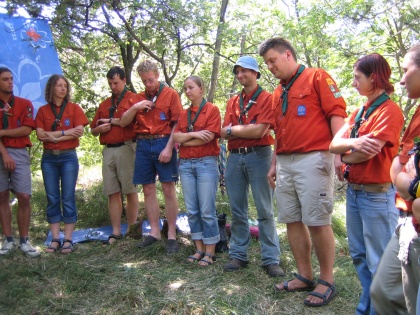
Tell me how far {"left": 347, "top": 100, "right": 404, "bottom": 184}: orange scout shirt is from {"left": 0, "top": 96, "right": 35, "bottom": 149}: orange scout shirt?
379cm

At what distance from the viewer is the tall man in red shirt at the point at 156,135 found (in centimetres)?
464

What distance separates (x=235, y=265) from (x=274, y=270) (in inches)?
15.5

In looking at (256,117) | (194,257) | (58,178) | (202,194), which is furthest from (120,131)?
(256,117)

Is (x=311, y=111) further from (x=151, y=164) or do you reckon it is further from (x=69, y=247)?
(x=69, y=247)

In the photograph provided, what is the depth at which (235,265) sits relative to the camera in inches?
159

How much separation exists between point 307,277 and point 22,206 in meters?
3.39

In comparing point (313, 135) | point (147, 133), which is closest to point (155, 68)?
point (147, 133)

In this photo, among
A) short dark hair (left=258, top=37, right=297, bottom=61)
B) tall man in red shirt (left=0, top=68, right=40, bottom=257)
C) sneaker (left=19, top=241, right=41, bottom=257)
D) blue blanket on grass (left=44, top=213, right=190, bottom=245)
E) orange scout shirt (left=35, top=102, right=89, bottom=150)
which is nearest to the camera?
short dark hair (left=258, top=37, right=297, bottom=61)

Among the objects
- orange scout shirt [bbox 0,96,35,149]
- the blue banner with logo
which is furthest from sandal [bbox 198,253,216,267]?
the blue banner with logo

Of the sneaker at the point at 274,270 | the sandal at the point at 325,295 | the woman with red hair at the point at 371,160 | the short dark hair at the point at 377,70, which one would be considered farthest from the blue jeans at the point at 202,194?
the short dark hair at the point at 377,70

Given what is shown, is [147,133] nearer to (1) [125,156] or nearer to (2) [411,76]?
(1) [125,156]

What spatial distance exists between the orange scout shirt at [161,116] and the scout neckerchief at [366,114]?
2276 millimetres

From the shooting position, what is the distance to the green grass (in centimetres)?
325

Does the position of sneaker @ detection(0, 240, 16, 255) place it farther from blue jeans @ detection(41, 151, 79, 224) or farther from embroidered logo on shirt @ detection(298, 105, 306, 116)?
embroidered logo on shirt @ detection(298, 105, 306, 116)
